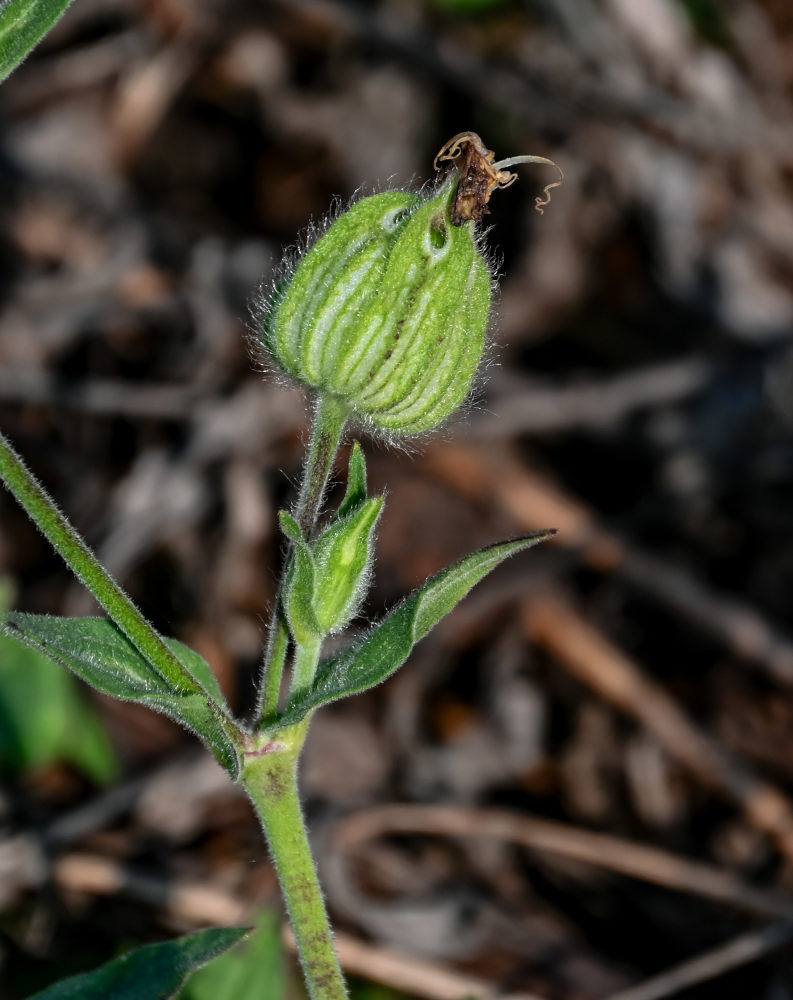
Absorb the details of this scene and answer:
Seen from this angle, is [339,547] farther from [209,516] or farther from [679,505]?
[679,505]

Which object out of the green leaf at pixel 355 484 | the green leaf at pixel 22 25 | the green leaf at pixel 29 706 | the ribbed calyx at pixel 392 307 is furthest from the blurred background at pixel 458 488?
the green leaf at pixel 22 25

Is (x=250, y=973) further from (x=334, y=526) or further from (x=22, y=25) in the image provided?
(x=22, y=25)

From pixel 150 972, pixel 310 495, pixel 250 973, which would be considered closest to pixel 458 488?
pixel 250 973

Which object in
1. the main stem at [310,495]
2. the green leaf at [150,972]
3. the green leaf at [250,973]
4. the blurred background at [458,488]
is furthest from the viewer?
the blurred background at [458,488]

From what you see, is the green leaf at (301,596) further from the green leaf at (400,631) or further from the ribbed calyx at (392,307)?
the ribbed calyx at (392,307)

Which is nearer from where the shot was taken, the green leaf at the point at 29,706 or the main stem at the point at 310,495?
the main stem at the point at 310,495

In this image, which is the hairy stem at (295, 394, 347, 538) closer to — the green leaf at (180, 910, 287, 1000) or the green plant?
the green plant

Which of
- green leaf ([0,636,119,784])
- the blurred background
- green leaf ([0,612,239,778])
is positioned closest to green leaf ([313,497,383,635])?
green leaf ([0,612,239,778])
